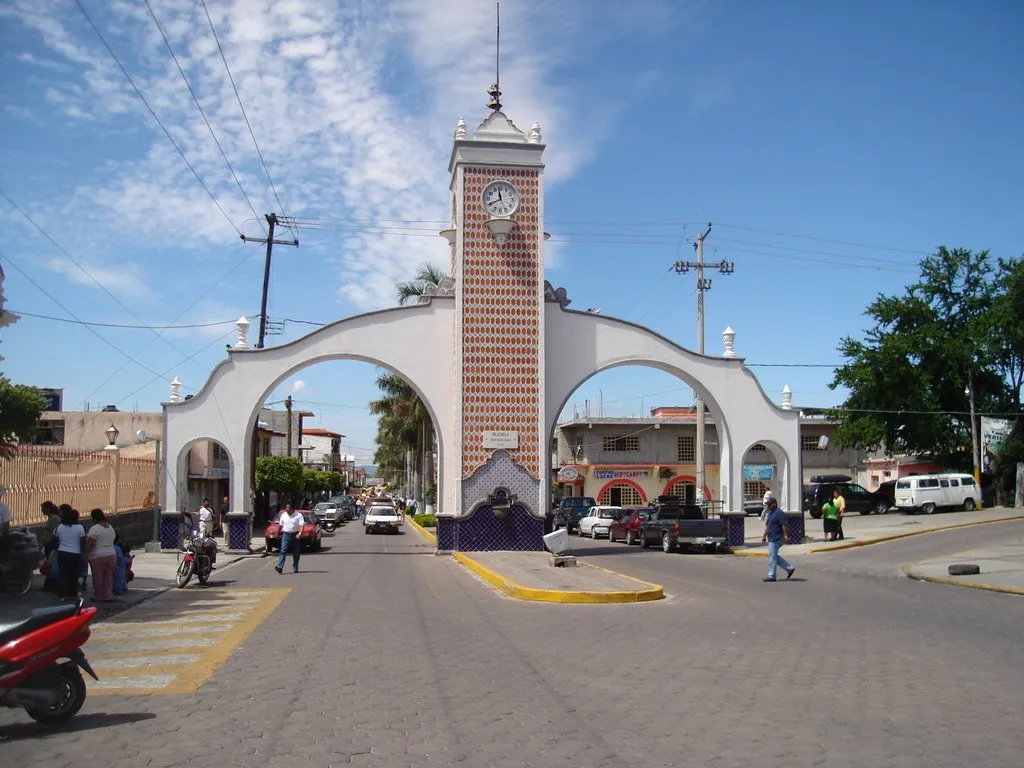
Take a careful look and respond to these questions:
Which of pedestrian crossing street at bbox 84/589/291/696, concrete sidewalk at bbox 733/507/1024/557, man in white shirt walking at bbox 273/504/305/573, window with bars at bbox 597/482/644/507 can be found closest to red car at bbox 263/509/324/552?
man in white shirt walking at bbox 273/504/305/573

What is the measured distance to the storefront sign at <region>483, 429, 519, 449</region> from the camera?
27.5 metres

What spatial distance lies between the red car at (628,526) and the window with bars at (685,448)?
20316 millimetres

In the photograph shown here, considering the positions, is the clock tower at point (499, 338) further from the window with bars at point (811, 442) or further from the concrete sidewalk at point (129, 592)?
the window with bars at point (811, 442)

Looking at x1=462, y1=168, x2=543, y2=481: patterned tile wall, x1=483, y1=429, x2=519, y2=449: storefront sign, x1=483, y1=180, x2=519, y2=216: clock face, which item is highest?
x1=483, y1=180, x2=519, y2=216: clock face

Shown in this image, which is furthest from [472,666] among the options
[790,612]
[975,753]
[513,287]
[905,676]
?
[513,287]

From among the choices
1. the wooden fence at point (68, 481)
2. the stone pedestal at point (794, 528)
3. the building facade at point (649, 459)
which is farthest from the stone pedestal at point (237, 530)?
the building facade at point (649, 459)

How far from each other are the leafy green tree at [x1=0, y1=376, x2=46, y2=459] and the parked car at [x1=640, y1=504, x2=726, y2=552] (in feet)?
59.5

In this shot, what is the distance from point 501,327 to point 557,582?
466 inches

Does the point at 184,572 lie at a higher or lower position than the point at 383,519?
higher

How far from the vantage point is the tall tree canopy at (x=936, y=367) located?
4647 cm

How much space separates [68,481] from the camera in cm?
2375

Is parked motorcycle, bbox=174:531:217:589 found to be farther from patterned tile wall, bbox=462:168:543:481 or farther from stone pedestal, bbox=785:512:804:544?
stone pedestal, bbox=785:512:804:544

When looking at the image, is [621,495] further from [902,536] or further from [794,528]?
[794,528]

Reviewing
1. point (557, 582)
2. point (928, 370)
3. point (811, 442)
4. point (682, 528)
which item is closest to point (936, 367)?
point (928, 370)
